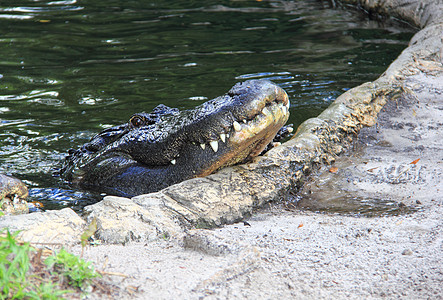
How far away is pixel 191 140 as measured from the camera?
3287mm

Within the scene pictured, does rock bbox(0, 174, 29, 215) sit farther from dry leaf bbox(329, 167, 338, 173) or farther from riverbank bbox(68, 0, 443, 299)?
dry leaf bbox(329, 167, 338, 173)

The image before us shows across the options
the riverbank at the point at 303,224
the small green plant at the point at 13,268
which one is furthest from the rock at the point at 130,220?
the small green plant at the point at 13,268

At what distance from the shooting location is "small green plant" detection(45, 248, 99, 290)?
6.63 feet

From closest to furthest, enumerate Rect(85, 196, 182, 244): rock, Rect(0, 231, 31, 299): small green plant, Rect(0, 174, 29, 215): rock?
Rect(0, 231, 31, 299): small green plant
Rect(85, 196, 182, 244): rock
Rect(0, 174, 29, 215): rock

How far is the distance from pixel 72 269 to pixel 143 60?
6.73 meters

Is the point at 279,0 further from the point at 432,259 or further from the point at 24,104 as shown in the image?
the point at 432,259

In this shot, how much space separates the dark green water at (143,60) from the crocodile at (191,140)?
481 mm

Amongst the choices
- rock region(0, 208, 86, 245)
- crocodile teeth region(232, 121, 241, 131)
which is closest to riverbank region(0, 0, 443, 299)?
rock region(0, 208, 86, 245)

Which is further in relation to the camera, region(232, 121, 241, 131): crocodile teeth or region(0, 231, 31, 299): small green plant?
region(232, 121, 241, 131): crocodile teeth

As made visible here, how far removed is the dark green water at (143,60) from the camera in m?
6.23

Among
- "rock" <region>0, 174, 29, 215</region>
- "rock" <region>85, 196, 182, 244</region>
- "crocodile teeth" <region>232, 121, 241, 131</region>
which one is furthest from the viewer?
"rock" <region>0, 174, 29, 215</region>

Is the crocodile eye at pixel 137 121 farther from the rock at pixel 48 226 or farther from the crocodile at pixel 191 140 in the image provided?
the rock at pixel 48 226

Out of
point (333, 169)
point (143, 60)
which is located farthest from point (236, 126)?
point (143, 60)

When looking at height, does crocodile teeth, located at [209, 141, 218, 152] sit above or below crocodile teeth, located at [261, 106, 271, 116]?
below
